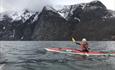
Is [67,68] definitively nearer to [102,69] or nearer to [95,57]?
[102,69]

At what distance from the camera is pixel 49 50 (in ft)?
178

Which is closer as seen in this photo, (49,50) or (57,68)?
(57,68)

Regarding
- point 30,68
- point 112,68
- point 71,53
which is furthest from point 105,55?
point 30,68

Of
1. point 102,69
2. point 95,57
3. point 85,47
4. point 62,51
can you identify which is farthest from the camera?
point 62,51

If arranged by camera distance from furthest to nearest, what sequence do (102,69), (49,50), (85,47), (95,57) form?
(49,50) → (85,47) → (95,57) → (102,69)

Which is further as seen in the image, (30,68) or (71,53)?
(71,53)

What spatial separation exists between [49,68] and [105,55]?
16277mm

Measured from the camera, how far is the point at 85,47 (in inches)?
1763

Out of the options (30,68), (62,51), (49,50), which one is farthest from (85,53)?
(30,68)

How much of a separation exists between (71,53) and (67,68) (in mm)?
16491

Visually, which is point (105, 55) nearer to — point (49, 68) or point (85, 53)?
point (85, 53)

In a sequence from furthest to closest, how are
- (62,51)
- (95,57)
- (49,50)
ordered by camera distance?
(49,50) < (62,51) < (95,57)

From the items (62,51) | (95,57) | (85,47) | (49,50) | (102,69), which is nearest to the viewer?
(102,69)

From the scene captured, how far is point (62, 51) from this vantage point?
50.1m
